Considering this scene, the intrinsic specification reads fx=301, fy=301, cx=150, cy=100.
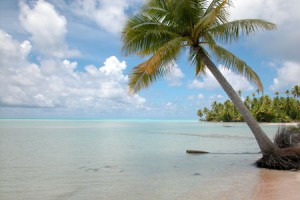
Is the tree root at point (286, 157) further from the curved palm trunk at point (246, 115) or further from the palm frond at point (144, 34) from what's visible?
the palm frond at point (144, 34)

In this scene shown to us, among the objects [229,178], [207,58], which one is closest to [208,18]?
[207,58]

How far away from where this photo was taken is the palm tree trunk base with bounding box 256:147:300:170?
10.5 meters

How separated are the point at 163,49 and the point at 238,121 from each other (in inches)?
4135

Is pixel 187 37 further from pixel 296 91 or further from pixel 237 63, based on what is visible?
pixel 296 91

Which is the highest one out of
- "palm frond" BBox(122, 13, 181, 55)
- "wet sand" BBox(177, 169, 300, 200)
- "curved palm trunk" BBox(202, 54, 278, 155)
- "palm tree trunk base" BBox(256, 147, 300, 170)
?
"palm frond" BBox(122, 13, 181, 55)

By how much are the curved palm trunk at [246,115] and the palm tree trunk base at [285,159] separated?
0.24m

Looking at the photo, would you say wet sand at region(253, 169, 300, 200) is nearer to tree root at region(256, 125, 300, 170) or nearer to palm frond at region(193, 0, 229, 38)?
tree root at region(256, 125, 300, 170)

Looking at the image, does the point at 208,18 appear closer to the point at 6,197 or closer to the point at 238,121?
the point at 6,197

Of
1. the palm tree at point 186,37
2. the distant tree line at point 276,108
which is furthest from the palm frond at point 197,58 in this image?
the distant tree line at point 276,108

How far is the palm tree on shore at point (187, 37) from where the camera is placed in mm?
11133

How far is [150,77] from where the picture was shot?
12.5m

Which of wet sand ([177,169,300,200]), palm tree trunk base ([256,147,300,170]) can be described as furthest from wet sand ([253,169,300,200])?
palm tree trunk base ([256,147,300,170])

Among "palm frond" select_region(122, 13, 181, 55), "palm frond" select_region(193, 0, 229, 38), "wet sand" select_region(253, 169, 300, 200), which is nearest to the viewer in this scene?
"wet sand" select_region(253, 169, 300, 200)

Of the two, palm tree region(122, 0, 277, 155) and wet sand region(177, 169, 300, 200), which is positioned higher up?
palm tree region(122, 0, 277, 155)
